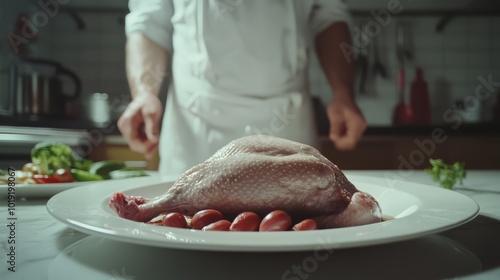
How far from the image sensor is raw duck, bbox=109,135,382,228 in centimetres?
62

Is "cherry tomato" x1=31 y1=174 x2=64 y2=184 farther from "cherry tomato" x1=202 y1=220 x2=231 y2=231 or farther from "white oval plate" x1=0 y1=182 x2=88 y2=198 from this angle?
"cherry tomato" x1=202 y1=220 x2=231 y2=231

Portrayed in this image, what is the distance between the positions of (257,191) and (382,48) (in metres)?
2.78

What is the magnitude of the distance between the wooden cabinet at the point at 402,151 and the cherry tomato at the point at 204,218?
2.02 m

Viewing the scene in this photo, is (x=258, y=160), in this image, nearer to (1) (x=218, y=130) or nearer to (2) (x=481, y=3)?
(1) (x=218, y=130)

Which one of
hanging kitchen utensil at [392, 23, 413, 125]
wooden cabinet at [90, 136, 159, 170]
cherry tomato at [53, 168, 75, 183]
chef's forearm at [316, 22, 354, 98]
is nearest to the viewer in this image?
cherry tomato at [53, 168, 75, 183]

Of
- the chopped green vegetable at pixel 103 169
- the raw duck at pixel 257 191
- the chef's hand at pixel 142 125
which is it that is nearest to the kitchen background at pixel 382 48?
the chef's hand at pixel 142 125

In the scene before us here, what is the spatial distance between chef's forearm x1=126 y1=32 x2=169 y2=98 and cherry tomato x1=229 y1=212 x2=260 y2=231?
1120 mm

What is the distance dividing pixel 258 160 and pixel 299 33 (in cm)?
113

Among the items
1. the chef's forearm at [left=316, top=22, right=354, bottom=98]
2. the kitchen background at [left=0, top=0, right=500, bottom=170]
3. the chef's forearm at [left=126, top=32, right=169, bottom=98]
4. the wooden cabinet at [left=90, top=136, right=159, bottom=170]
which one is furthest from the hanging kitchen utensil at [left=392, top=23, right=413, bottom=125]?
the chef's forearm at [left=126, top=32, right=169, bottom=98]

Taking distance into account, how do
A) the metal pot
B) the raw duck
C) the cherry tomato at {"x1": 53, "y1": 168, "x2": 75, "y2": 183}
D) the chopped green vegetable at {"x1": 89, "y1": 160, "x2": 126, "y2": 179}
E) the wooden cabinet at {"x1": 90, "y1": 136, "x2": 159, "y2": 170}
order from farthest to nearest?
the metal pot → the wooden cabinet at {"x1": 90, "y1": 136, "x2": 159, "y2": 170} → the chopped green vegetable at {"x1": 89, "y1": 160, "x2": 126, "y2": 179} → the cherry tomato at {"x1": 53, "y1": 168, "x2": 75, "y2": 183} → the raw duck

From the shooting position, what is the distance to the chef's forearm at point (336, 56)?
5.55 ft

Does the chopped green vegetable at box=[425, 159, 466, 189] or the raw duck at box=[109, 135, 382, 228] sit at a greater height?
the raw duck at box=[109, 135, 382, 228]

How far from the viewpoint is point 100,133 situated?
8.41ft

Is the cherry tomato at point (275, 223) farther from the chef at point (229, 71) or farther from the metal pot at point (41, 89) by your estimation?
the metal pot at point (41, 89)
